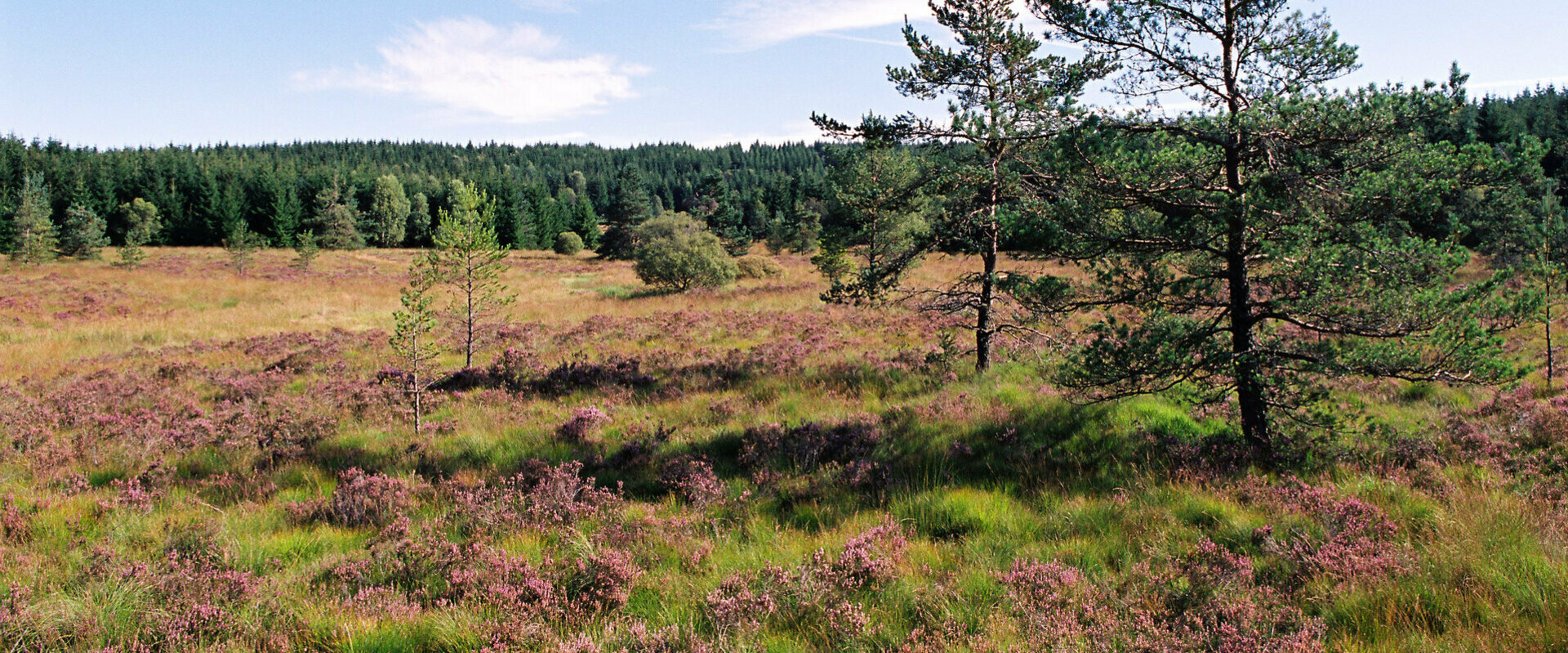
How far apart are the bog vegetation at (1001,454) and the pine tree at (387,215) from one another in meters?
79.0

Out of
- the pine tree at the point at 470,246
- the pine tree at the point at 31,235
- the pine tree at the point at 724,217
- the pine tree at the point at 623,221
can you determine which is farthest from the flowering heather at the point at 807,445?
the pine tree at the point at 31,235

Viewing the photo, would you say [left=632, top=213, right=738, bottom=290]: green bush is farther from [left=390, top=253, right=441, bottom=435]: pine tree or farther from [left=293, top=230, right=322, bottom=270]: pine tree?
[left=293, top=230, right=322, bottom=270]: pine tree

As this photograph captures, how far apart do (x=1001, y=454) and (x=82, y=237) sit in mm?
75073

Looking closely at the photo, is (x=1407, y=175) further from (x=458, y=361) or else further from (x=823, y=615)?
(x=458, y=361)

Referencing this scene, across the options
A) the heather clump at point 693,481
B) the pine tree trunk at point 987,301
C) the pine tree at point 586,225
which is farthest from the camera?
the pine tree at point 586,225

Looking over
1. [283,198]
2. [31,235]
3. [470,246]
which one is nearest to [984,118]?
[470,246]

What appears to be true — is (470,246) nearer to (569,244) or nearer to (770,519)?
(770,519)

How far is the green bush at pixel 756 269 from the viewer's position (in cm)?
3751

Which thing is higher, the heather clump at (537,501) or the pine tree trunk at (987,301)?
the pine tree trunk at (987,301)

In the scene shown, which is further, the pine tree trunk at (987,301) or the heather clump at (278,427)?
the pine tree trunk at (987,301)

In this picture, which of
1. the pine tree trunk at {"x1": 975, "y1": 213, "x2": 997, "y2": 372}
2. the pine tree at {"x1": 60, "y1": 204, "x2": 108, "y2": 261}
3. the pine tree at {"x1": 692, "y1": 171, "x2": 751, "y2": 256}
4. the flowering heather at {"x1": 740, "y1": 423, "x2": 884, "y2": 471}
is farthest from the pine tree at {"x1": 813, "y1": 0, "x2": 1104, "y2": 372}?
the pine tree at {"x1": 60, "y1": 204, "x2": 108, "y2": 261}

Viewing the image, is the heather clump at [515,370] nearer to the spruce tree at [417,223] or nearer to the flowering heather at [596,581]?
the flowering heather at [596,581]

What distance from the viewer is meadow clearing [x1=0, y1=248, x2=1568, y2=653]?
3436 millimetres

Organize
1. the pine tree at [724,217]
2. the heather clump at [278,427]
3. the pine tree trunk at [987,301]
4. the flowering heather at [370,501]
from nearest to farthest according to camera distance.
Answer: the flowering heather at [370,501]
the heather clump at [278,427]
the pine tree trunk at [987,301]
the pine tree at [724,217]
